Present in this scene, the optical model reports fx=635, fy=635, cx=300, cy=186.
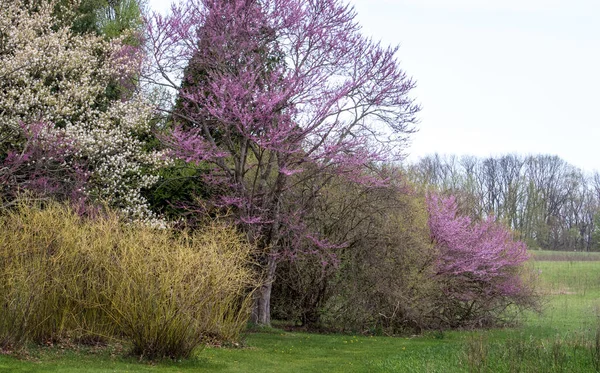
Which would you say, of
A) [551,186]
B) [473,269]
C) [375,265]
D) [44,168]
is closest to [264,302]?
[375,265]

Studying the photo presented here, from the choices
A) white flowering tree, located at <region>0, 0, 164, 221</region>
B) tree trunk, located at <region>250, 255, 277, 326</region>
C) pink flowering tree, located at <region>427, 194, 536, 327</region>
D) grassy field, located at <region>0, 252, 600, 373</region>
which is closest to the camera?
grassy field, located at <region>0, 252, 600, 373</region>

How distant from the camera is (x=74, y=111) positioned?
47.3 feet

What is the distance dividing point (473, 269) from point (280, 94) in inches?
256

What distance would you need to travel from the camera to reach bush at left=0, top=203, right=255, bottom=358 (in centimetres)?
854

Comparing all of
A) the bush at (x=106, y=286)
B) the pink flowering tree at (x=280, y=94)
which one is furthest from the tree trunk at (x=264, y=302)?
the bush at (x=106, y=286)

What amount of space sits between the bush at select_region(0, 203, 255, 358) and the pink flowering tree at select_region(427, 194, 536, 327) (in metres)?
7.21

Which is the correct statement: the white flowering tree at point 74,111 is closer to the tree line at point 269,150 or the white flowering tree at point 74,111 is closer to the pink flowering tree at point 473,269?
the tree line at point 269,150

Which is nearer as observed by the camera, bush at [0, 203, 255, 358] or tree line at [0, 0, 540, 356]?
bush at [0, 203, 255, 358]

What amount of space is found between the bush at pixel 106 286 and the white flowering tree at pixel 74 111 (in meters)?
3.84

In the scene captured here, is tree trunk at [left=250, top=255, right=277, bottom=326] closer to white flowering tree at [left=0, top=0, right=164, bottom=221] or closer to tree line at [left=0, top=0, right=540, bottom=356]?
tree line at [left=0, top=0, right=540, bottom=356]

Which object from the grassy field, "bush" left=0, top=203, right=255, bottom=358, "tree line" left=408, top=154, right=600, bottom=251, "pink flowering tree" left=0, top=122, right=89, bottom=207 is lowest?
the grassy field

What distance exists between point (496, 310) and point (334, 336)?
6144 millimetres

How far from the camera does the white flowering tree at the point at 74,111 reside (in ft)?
44.7

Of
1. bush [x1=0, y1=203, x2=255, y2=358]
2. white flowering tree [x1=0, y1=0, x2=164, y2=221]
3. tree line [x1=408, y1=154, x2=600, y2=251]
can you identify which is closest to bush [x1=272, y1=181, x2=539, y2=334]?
white flowering tree [x1=0, y1=0, x2=164, y2=221]
